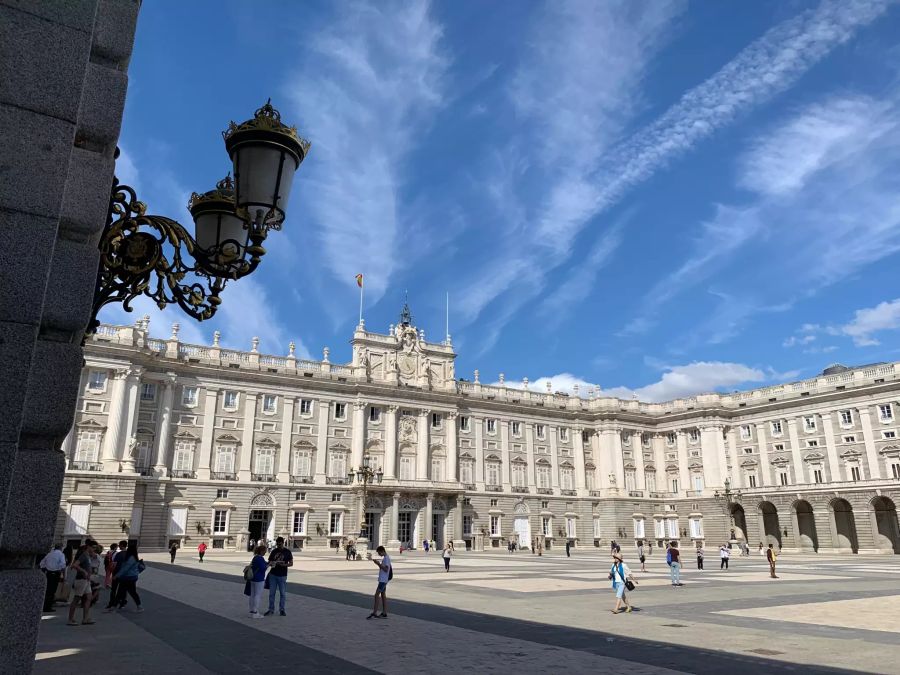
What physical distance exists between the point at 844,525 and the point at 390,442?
4034 cm

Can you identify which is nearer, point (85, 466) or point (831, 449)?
point (85, 466)

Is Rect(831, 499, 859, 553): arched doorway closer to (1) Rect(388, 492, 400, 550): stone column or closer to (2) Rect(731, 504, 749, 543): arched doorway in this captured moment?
(2) Rect(731, 504, 749, 543): arched doorway

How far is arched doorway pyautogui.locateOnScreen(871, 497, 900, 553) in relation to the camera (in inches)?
2103

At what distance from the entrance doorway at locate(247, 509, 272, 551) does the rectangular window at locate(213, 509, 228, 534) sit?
183 cm

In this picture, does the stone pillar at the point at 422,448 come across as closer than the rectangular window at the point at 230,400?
No

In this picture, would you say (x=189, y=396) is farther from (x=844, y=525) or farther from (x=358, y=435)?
(x=844, y=525)

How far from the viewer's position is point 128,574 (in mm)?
14047

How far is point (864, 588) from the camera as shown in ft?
67.8

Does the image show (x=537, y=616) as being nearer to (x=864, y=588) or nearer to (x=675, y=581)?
(x=675, y=581)

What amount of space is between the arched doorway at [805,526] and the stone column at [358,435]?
129 feet

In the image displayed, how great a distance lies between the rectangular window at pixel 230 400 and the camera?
5209 cm

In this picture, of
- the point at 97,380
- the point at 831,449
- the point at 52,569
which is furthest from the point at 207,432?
the point at 831,449

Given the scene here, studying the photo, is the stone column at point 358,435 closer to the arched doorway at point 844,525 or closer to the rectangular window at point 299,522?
the rectangular window at point 299,522

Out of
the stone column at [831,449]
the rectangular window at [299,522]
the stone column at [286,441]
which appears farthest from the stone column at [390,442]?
the stone column at [831,449]
